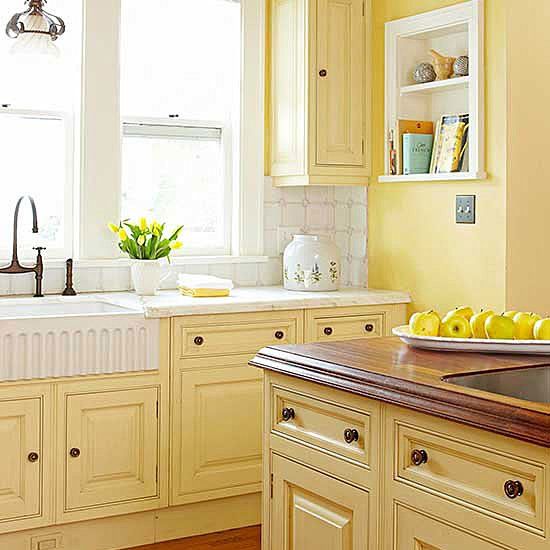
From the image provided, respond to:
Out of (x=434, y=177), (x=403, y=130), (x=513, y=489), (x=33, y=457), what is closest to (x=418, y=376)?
(x=513, y=489)

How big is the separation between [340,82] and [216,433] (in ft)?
5.77

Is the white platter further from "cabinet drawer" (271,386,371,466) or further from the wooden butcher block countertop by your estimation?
"cabinet drawer" (271,386,371,466)

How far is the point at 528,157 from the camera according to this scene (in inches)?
155

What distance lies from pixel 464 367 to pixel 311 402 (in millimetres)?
395

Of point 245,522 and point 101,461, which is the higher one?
point 101,461

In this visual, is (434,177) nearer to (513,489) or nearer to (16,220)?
(16,220)

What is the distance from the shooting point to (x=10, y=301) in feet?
12.6

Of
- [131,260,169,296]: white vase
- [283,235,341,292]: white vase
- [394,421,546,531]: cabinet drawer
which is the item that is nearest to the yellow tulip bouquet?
[131,260,169,296]: white vase

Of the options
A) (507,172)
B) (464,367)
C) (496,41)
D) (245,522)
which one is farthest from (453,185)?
(464,367)

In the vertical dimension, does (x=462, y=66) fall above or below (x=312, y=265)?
above

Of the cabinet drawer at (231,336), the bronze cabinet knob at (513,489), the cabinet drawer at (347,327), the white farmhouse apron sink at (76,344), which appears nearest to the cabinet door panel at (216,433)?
the cabinet drawer at (231,336)

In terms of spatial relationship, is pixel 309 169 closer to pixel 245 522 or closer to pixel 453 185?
pixel 453 185

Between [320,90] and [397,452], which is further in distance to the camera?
[320,90]

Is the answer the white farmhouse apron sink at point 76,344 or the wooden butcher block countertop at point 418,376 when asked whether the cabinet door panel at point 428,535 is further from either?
the white farmhouse apron sink at point 76,344
